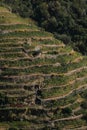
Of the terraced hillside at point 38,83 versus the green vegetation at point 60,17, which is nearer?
the terraced hillside at point 38,83

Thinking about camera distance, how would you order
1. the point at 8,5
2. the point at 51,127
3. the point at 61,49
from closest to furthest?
the point at 51,127 → the point at 61,49 → the point at 8,5

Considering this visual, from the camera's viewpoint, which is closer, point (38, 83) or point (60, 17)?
point (38, 83)

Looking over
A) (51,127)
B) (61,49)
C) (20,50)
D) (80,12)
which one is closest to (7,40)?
(20,50)

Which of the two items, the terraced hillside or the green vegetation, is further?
the green vegetation

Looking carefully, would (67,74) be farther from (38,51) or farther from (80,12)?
(80,12)

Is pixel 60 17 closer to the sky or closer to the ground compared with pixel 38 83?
closer to the sky

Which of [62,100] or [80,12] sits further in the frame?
[80,12]

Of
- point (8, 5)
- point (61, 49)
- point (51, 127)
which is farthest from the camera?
point (8, 5)

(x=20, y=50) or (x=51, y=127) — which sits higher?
(x=20, y=50)
